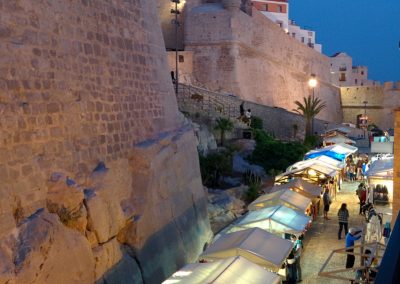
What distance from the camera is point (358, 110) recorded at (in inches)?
1800

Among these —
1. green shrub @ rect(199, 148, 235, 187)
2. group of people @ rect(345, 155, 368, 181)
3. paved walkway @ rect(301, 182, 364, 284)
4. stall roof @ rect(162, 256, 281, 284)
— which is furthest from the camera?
group of people @ rect(345, 155, 368, 181)

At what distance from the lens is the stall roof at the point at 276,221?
32.2 feet

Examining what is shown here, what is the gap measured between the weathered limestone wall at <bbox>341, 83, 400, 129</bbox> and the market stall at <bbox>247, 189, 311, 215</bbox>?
3355cm

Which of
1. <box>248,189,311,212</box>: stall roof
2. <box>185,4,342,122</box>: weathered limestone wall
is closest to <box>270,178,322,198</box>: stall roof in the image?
<box>248,189,311,212</box>: stall roof

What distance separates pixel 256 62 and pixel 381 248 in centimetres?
2498

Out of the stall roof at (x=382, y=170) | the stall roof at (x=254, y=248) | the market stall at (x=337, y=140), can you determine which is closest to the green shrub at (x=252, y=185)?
the stall roof at (x=382, y=170)

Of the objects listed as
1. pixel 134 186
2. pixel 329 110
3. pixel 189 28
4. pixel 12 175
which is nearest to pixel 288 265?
pixel 134 186

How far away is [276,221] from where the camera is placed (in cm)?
996

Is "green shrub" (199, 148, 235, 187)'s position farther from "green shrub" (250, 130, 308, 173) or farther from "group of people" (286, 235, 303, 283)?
"group of people" (286, 235, 303, 283)

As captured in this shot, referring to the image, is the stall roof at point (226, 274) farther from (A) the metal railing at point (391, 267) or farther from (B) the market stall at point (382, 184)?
(B) the market stall at point (382, 184)

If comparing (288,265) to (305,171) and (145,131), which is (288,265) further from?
(305,171)

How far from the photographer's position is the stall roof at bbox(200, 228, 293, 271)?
7.74 meters

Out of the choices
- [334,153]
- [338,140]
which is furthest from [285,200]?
[338,140]

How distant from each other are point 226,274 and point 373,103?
41137 mm
